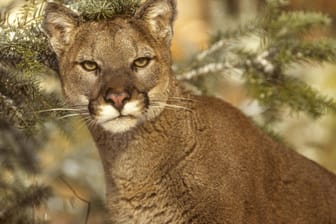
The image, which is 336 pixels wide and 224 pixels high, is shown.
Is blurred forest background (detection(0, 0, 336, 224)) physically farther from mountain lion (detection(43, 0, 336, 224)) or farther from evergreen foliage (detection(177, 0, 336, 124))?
mountain lion (detection(43, 0, 336, 224))

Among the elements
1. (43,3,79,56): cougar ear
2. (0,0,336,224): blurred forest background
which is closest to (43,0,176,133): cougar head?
(43,3,79,56): cougar ear

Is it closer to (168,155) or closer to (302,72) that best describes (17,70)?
(168,155)

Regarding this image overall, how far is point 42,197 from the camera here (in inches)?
207

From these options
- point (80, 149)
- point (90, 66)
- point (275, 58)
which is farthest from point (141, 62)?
point (80, 149)

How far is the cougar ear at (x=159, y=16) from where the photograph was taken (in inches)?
171

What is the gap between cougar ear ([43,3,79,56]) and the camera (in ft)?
14.0

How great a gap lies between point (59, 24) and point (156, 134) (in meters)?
0.72

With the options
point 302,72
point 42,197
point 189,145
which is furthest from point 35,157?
point 302,72

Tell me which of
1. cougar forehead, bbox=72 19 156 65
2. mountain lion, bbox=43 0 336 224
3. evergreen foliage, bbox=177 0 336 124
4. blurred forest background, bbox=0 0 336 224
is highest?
cougar forehead, bbox=72 19 156 65

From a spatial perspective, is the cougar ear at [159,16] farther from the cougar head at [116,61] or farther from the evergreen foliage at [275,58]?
the evergreen foliage at [275,58]

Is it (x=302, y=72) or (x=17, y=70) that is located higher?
(x=17, y=70)

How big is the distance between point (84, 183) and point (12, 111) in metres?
2.16

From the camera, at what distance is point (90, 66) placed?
166 inches

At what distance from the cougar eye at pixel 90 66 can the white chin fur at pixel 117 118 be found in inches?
9.4
